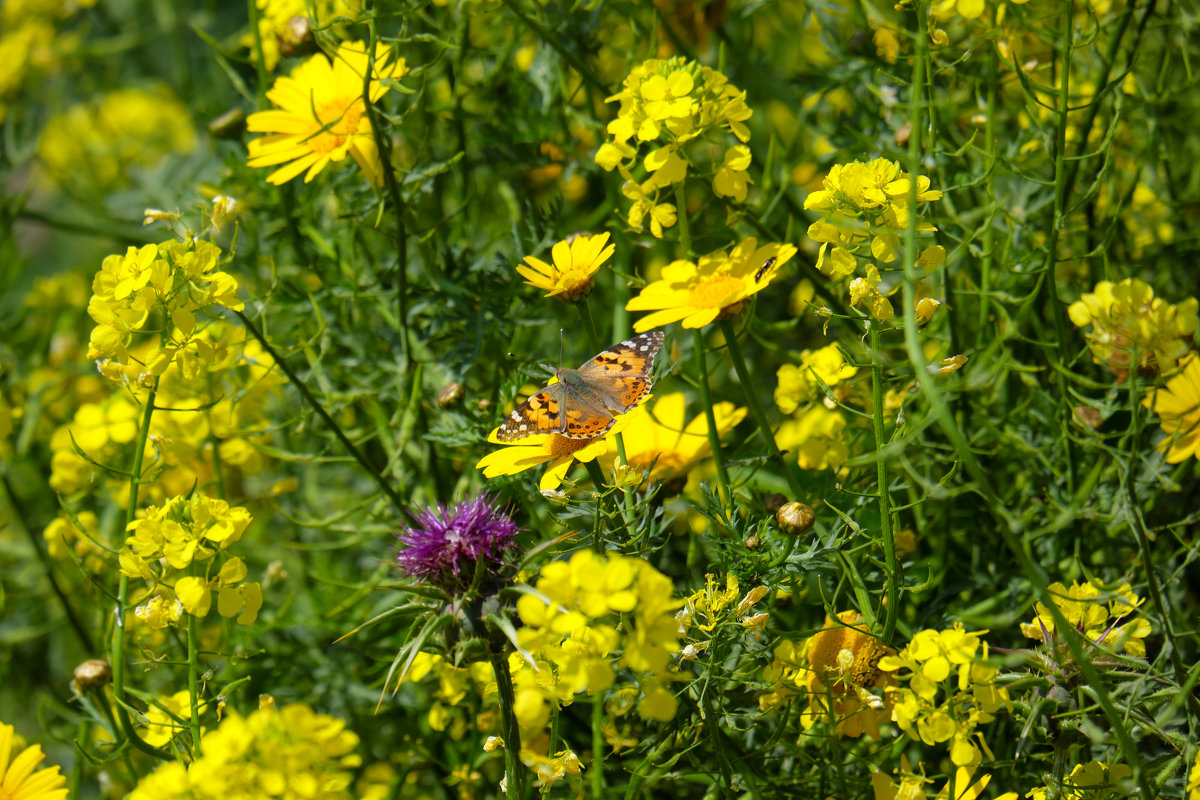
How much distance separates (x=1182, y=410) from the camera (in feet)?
3.05

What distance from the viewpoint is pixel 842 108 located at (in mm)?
1467

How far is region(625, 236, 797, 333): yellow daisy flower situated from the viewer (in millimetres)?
903

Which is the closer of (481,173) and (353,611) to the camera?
(353,611)

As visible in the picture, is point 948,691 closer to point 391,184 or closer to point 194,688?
point 194,688

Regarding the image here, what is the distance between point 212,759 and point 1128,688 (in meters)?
0.72

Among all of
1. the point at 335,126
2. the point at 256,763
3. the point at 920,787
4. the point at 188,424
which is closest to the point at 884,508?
the point at 920,787

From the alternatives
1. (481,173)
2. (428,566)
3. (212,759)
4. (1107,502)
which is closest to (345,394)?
(428,566)

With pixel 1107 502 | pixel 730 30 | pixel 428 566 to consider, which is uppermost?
pixel 730 30

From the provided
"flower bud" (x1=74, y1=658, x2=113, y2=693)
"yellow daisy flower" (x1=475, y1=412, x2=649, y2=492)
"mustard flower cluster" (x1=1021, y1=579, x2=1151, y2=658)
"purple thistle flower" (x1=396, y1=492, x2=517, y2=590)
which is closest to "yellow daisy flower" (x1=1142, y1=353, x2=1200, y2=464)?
"mustard flower cluster" (x1=1021, y1=579, x2=1151, y2=658)

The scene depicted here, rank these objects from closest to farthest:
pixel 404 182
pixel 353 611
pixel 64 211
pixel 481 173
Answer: pixel 404 182
pixel 353 611
pixel 481 173
pixel 64 211

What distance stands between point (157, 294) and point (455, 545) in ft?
1.11

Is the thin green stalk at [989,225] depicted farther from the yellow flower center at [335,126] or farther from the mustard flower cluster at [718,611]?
the yellow flower center at [335,126]

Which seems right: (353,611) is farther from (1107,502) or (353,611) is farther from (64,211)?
(64,211)

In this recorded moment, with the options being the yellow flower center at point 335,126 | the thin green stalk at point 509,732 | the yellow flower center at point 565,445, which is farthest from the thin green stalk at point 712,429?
Result: the yellow flower center at point 335,126
